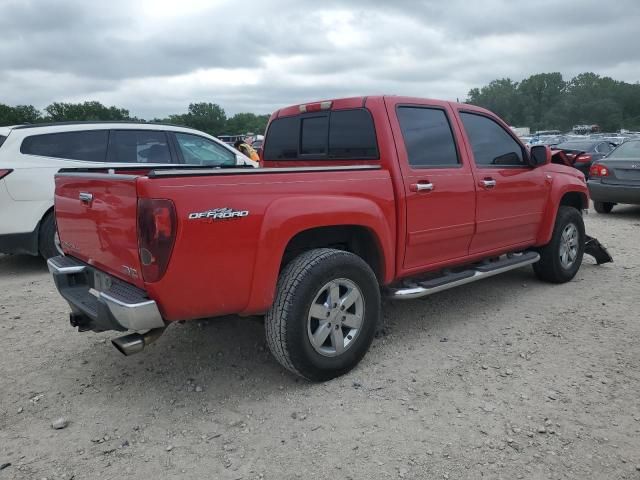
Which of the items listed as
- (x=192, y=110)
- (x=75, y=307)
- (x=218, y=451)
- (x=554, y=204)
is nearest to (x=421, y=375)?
(x=218, y=451)

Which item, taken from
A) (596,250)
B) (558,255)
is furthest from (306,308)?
(596,250)

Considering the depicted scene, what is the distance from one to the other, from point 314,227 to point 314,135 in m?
1.37

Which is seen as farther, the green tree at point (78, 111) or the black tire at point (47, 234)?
the green tree at point (78, 111)

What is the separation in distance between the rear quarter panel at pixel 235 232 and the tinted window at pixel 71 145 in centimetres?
426

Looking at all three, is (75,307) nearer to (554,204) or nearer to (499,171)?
(499,171)

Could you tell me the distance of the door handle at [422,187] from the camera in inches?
150

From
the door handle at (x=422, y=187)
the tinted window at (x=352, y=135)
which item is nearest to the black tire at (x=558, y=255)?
the door handle at (x=422, y=187)

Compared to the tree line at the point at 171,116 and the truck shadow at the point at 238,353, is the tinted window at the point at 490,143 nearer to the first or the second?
the truck shadow at the point at 238,353

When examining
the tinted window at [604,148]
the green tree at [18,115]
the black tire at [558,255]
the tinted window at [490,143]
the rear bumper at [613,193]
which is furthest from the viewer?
the green tree at [18,115]

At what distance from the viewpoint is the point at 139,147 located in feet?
22.4

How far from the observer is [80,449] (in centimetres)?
280

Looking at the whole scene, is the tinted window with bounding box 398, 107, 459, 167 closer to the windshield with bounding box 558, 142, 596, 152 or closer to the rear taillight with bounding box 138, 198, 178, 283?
the rear taillight with bounding box 138, 198, 178, 283

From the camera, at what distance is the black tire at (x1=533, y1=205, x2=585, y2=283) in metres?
5.38

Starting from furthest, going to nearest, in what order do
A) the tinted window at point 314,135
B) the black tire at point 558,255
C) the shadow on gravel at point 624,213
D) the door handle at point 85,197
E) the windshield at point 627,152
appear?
the shadow on gravel at point 624,213 → the windshield at point 627,152 → the black tire at point 558,255 → the tinted window at point 314,135 → the door handle at point 85,197
